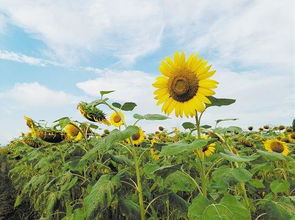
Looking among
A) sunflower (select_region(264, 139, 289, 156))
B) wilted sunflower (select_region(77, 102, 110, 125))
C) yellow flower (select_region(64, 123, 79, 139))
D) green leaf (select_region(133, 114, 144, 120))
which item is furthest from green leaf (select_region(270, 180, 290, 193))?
yellow flower (select_region(64, 123, 79, 139))

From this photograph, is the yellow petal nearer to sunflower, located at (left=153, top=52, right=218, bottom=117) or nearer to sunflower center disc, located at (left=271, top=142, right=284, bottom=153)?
sunflower, located at (left=153, top=52, right=218, bottom=117)

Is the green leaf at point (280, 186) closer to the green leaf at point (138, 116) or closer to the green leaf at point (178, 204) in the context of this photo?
the green leaf at point (178, 204)

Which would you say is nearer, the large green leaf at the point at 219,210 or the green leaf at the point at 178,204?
the large green leaf at the point at 219,210

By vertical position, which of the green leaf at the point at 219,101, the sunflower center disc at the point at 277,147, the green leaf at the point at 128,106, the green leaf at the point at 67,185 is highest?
the green leaf at the point at 128,106

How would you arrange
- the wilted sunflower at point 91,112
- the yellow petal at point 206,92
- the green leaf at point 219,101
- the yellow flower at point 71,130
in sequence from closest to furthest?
1. the green leaf at point 219,101
2. the yellow petal at point 206,92
3. the wilted sunflower at point 91,112
4. the yellow flower at point 71,130

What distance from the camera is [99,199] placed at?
146cm

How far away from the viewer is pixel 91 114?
6.42 ft

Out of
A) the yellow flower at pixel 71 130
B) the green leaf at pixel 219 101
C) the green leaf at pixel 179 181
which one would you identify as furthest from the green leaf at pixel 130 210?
the yellow flower at pixel 71 130

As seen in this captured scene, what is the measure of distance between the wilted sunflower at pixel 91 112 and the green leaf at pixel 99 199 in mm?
524

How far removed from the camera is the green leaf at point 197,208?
3.68 ft

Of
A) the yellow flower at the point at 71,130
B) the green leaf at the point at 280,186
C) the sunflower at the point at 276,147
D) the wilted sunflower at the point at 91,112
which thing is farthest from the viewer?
the sunflower at the point at 276,147

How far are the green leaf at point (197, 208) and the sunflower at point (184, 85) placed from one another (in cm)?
41

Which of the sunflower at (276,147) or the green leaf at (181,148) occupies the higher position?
the green leaf at (181,148)

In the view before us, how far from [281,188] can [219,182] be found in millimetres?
614
